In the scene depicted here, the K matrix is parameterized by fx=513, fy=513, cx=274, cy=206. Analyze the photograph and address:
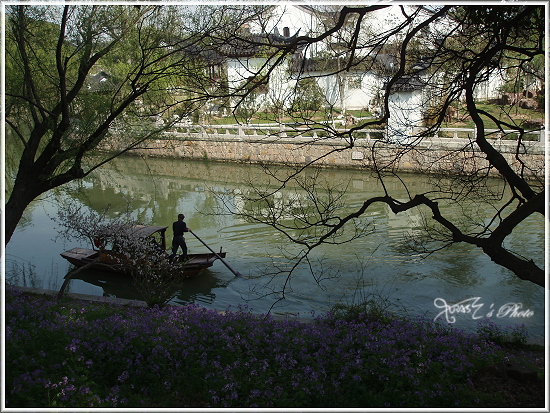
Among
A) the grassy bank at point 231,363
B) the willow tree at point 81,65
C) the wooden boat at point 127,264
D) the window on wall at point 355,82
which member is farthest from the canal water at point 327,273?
the window on wall at point 355,82

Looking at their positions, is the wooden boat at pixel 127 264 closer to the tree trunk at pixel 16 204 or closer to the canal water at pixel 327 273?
the canal water at pixel 327 273

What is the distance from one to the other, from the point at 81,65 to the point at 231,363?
15.9 feet

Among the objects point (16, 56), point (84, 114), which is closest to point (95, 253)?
point (84, 114)

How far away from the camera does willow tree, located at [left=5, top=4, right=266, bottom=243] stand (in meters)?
6.46

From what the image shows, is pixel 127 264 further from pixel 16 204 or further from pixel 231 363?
pixel 231 363

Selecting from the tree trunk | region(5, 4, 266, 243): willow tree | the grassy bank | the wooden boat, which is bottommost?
the grassy bank

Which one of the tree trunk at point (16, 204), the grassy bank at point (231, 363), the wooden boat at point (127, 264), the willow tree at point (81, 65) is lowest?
the grassy bank at point (231, 363)

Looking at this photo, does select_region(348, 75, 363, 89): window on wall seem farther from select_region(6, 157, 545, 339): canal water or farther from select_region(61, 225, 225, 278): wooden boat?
select_region(61, 225, 225, 278): wooden boat

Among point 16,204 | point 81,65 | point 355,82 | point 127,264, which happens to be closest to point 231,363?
point 355,82

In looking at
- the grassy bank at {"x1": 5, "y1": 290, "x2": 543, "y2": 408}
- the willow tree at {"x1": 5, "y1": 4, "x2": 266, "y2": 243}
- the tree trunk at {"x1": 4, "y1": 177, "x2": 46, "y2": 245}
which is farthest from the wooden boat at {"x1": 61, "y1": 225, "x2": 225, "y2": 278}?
the grassy bank at {"x1": 5, "y1": 290, "x2": 543, "y2": 408}

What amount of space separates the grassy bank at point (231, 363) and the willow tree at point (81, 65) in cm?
200

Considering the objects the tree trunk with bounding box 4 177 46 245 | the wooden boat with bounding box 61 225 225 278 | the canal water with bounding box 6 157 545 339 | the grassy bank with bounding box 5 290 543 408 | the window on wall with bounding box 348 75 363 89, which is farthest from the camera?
the wooden boat with bounding box 61 225 225 278

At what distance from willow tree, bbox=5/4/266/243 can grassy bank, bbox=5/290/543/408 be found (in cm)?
200

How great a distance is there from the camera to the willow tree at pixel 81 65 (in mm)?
6458
